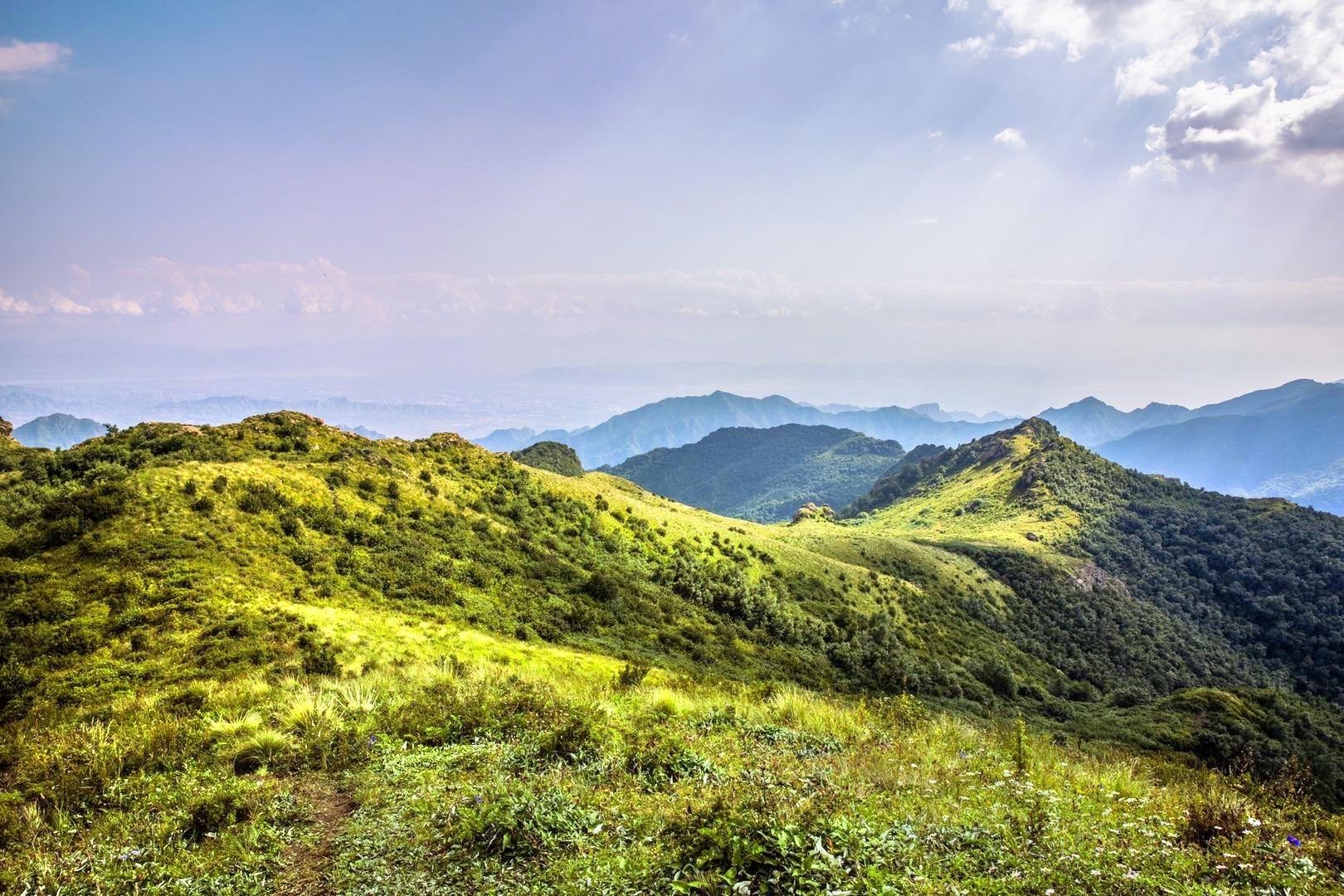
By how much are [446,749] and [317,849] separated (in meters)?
2.77

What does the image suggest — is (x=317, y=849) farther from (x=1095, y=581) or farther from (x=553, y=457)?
(x=553, y=457)

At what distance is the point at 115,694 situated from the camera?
43.0 feet

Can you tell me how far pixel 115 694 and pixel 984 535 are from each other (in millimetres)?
152872

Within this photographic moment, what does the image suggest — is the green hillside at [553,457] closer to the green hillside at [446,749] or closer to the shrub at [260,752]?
the green hillside at [446,749]

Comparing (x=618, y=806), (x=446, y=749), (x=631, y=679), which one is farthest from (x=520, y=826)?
(x=631, y=679)

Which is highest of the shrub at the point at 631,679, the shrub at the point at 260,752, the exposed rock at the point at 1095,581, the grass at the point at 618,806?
Result: the grass at the point at 618,806

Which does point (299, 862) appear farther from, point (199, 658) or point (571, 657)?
point (571, 657)

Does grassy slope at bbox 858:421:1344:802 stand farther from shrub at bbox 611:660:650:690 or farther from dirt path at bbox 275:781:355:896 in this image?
dirt path at bbox 275:781:355:896

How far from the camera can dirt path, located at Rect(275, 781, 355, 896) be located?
6027mm

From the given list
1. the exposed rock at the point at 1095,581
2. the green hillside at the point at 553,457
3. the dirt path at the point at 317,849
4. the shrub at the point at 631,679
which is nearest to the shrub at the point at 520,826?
the dirt path at the point at 317,849

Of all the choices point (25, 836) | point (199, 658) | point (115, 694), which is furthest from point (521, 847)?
point (199, 658)

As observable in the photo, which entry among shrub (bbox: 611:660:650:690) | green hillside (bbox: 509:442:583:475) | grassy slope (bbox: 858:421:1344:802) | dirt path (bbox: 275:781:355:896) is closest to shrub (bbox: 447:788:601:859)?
dirt path (bbox: 275:781:355:896)

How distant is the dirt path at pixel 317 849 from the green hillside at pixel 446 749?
0.12 feet

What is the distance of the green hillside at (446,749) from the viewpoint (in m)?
5.60
